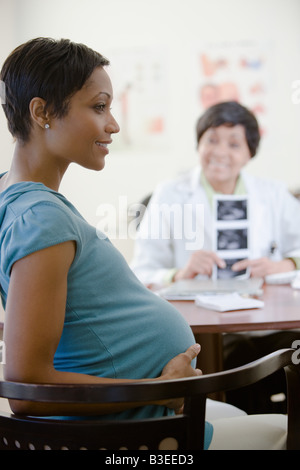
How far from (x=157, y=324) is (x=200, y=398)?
231 millimetres

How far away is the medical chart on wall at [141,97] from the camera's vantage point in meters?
4.11

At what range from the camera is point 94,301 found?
2.95 feet

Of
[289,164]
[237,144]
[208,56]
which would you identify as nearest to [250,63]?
[208,56]

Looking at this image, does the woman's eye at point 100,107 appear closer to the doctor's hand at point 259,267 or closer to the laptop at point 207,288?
the laptop at point 207,288

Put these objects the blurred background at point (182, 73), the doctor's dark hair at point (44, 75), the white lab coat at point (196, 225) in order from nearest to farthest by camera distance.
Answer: the doctor's dark hair at point (44, 75) < the white lab coat at point (196, 225) < the blurred background at point (182, 73)

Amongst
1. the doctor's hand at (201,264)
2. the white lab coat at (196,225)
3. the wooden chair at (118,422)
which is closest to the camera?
the wooden chair at (118,422)

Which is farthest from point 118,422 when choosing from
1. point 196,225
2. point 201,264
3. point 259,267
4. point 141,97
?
point 141,97

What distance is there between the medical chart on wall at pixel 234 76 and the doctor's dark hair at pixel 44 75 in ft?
10.8

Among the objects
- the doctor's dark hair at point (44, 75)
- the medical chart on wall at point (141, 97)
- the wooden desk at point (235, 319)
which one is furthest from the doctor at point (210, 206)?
the medical chart on wall at point (141, 97)

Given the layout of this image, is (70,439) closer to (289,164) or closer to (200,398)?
(200,398)

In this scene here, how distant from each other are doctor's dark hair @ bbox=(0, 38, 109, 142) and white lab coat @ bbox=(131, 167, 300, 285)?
144 centimetres

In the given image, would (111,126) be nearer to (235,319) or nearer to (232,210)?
(235,319)

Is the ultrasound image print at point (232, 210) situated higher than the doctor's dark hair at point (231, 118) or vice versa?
the doctor's dark hair at point (231, 118)

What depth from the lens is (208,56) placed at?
411 centimetres
